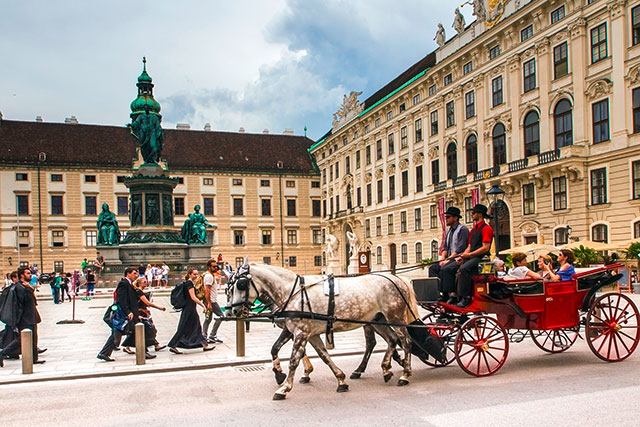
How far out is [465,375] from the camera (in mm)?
8828

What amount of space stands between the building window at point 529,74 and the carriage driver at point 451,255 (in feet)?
86.5

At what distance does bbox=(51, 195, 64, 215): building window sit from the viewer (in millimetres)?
59781

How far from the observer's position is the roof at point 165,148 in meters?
60.8

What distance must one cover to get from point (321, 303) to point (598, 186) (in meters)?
25.0

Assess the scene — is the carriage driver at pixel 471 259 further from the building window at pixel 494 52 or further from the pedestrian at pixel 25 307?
the building window at pixel 494 52

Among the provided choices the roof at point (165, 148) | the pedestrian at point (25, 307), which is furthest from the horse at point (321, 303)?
the roof at point (165, 148)

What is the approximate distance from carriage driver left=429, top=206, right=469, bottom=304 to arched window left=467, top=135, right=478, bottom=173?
2984 cm

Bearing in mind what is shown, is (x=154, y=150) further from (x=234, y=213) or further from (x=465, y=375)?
(x=234, y=213)

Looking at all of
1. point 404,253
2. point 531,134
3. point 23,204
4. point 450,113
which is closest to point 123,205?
point 23,204

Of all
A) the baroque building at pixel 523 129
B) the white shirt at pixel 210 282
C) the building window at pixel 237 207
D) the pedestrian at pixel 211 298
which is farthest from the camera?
the building window at pixel 237 207

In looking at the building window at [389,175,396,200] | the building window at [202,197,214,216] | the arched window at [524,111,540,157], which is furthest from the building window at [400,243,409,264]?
the building window at [202,197,214,216]

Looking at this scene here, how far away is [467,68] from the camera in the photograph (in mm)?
39125

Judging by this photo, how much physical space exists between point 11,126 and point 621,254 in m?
59.6

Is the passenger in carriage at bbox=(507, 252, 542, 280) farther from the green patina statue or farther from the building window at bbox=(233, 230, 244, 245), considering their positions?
the building window at bbox=(233, 230, 244, 245)
